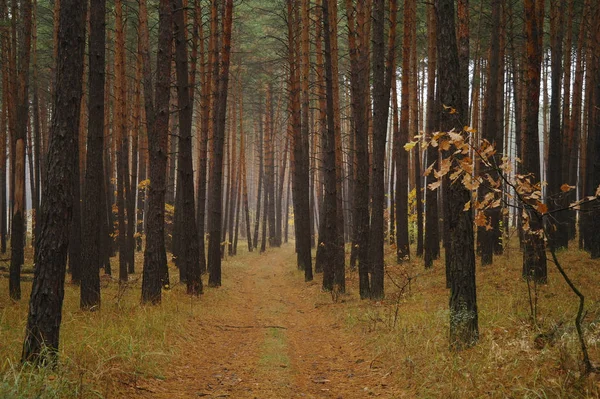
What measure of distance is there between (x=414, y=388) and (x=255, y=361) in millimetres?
2595

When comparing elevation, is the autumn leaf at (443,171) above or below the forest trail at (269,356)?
above

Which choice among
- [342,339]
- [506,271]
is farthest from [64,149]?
[506,271]

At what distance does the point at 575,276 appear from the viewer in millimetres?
10758

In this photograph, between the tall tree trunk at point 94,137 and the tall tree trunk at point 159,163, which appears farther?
the tall tree trunk at point 159,163

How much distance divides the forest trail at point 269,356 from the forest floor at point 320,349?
0.03 m

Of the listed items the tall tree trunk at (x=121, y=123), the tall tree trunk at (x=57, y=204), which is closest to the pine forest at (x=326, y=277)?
the tall tree trunk at (x=57, y=204)

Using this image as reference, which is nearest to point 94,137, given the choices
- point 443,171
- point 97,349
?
point 97,349

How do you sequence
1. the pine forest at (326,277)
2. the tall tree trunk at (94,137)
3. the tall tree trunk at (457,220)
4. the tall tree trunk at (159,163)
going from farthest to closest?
the tall tree trunk at (159,163), the tall tree trunk at (94,137), the tall tree trunk at (457,220), the pine forest at (326,277)

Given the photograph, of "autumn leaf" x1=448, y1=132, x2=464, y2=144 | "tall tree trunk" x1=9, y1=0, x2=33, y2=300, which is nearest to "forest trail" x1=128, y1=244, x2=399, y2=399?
"autumn leaf" x1=448, y1=132, x2=464, y2=144

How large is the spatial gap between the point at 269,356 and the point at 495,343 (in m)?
3.43

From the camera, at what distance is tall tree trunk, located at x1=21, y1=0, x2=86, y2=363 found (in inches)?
202

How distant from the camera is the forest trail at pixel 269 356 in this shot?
575 cm

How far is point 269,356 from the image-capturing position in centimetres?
738

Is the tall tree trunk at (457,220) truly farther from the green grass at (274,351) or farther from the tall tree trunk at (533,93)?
the tall tree trunk at (533,93)
